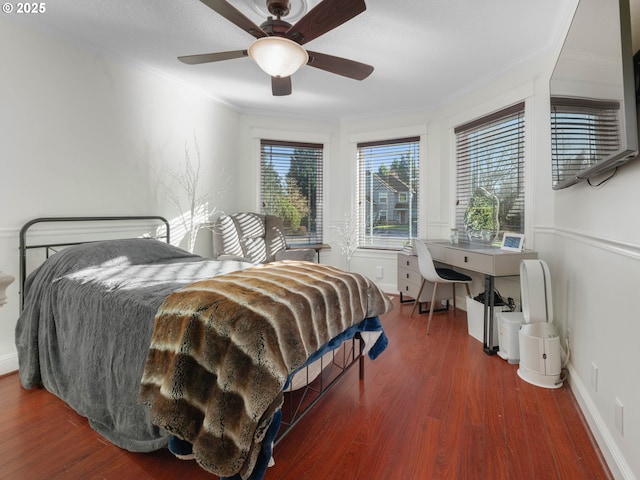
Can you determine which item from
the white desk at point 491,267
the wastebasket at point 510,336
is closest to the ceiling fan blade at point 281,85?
the white desk at point 491,267

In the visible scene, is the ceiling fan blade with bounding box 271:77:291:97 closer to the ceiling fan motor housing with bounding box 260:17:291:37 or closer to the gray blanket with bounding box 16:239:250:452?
the ceiling fan motor housing with bounding box 260:17:291:37

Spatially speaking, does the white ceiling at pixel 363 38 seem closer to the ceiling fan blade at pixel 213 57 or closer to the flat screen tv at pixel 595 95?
the ceiling fan blade at pixel 213 57

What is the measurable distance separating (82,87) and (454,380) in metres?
3.59

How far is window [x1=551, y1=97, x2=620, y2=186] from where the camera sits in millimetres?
1235

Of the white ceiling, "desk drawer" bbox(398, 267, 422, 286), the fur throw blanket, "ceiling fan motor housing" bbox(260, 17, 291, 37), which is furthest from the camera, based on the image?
"desk drawer" bbox(398, 267, 422, 286)

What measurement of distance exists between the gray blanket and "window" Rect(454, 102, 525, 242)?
269 cm

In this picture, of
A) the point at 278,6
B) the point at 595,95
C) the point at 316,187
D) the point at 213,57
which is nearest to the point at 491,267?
the point at 595,95

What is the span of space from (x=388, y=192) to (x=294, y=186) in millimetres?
1330

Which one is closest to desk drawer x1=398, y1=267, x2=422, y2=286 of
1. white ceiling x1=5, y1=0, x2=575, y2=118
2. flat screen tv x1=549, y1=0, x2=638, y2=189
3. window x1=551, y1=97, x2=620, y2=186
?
window x1=551, y1=97, x2=620, y2=186

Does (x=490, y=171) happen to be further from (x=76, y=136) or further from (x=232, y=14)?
(x=76, y=136)

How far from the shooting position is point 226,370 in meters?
1.11

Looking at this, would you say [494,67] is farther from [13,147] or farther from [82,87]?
[13,147]

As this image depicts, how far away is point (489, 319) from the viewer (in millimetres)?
2504

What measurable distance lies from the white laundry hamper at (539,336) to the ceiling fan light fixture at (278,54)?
1995mm
